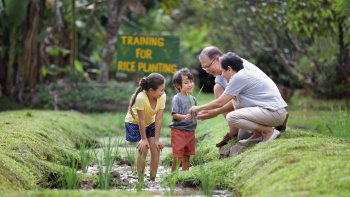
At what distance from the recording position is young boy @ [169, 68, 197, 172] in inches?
320

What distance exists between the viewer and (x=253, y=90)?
789 centimetres

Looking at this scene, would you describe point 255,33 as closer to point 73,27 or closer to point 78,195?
point 73,27

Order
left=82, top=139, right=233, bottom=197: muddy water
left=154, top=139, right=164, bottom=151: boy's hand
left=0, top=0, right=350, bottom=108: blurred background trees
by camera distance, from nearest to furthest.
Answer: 1. left=82, top=139, right=233, bottom=197: muddy water
2. left=154, top=139, right=164, bottom=151: boy's hand
3. left=0, top=0, right=350, bottom=108: blurred background trees

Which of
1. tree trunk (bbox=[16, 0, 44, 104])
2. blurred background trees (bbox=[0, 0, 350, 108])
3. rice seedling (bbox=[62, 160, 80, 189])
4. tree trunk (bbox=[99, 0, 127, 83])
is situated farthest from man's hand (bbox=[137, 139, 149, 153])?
tree trunk (bbox=[99, 0, 127, 83])

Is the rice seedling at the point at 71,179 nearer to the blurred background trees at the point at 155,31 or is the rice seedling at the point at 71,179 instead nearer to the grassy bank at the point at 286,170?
the grassy bank at the point at 286,170

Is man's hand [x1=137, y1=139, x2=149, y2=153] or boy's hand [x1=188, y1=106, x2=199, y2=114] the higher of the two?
boy's hand [x1=188, y1=106, x2=199, y2=114]

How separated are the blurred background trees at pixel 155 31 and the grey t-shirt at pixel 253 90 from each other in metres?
2.69

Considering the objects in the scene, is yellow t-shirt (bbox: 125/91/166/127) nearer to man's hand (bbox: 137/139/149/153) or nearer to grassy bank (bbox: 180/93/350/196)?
→ man's hand (bbox: 137/139/149/153)

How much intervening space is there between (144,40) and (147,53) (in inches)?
12.0

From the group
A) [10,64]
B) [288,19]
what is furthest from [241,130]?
[10,64]

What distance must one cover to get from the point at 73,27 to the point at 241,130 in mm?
11753

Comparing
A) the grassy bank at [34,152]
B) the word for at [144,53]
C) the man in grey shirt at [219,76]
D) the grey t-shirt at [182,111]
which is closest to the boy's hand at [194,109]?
the grey t-shirt at [182,111]

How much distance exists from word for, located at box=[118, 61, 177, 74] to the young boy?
7.12m

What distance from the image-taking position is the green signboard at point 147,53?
15445 mm
